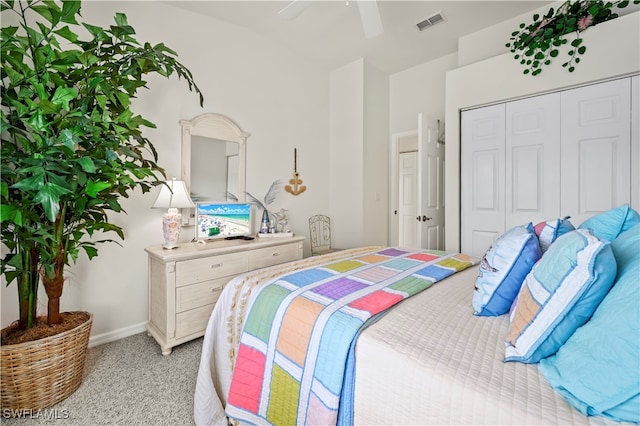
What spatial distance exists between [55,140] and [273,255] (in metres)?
1.76

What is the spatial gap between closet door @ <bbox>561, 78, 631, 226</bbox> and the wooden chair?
2.52 metres

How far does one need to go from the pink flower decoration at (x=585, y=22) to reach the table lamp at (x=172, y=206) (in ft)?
11.3

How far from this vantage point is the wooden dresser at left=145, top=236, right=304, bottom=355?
82.1 inches

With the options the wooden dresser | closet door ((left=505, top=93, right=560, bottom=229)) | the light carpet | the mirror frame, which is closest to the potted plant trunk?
the light carpet

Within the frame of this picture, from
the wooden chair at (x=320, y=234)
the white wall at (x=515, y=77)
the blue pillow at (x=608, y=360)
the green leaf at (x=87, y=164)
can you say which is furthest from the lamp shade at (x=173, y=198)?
the white wall at (x=515, y=77)

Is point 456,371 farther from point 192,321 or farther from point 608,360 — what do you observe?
point 192,321

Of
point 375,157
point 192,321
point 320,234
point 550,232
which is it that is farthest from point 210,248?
point 375,157

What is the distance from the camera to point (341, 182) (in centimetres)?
405

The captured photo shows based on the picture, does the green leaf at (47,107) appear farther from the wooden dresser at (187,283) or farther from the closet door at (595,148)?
the closet door at (595,148)

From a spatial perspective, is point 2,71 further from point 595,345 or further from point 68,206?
point 595,345

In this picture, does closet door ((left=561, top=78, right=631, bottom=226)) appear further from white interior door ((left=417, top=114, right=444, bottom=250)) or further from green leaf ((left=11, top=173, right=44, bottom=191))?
green leaf ((left=11, top=173, right=44, bottom=191))

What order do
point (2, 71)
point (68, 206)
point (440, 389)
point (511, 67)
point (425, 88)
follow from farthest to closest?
point (425, 88)
point (511, 67)
point (68, 206)
point (2, 71)
point (440, 389)

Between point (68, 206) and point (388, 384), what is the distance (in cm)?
185

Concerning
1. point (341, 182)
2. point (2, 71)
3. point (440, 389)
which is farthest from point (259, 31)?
point (440, 389)
